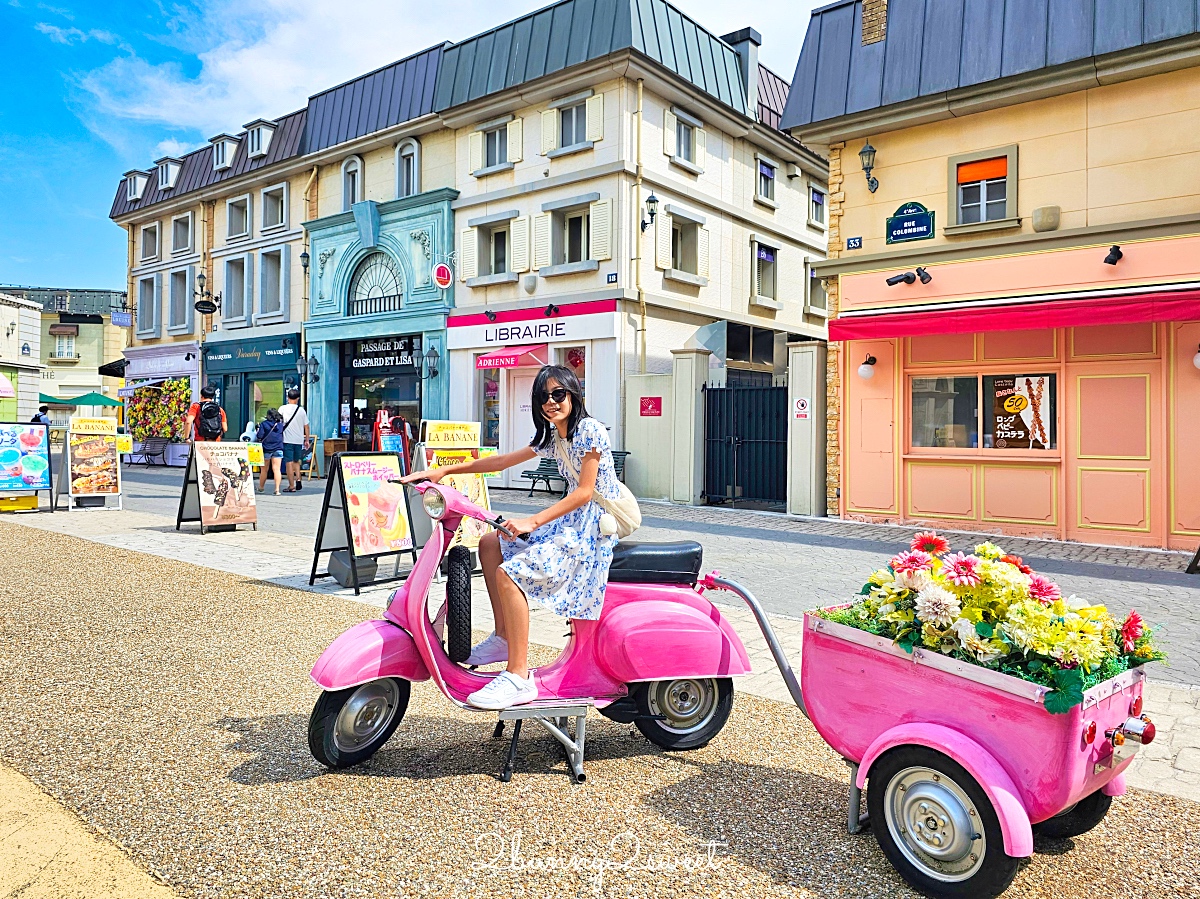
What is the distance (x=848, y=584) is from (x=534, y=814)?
5.22 metres

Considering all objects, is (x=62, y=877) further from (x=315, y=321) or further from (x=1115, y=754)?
(x=315, y=321)

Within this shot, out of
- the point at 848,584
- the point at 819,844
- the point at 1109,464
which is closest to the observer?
the point at 819,844

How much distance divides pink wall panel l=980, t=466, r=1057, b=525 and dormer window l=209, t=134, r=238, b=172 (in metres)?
23.3

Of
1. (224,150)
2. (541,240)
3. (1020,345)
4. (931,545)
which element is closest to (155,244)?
(224,150)

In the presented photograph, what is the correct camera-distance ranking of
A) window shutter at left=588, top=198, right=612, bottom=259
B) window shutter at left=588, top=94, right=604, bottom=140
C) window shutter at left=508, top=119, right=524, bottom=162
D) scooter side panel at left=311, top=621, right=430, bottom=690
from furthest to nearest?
window shutter at left=508, top=119, right=524, bottom=162 → window shutter at left=588, top=94, right=604, bottom=140 → window shutter at left=588, top=198, right=612, bottom=259 → scooter side panel at left=311, top=621, right=430, bottom=690

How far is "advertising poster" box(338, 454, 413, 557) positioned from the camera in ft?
24.5

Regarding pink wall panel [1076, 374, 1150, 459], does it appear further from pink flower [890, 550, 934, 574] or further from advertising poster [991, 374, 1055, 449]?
pink flower [890, 550, 934, 574]

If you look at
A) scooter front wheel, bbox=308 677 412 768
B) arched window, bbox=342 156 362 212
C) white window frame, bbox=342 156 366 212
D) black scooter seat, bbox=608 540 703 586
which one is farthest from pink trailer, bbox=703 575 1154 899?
arched window, bbox=342 156 362 212

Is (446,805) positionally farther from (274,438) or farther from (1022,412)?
(274,438)

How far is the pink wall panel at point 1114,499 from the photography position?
34.1ft

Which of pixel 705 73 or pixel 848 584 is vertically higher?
pixel 705 73

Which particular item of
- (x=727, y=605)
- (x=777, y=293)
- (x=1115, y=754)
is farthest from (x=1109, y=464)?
(x=777, y=293)

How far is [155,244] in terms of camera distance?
29.1m

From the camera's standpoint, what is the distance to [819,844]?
2.88 meters
